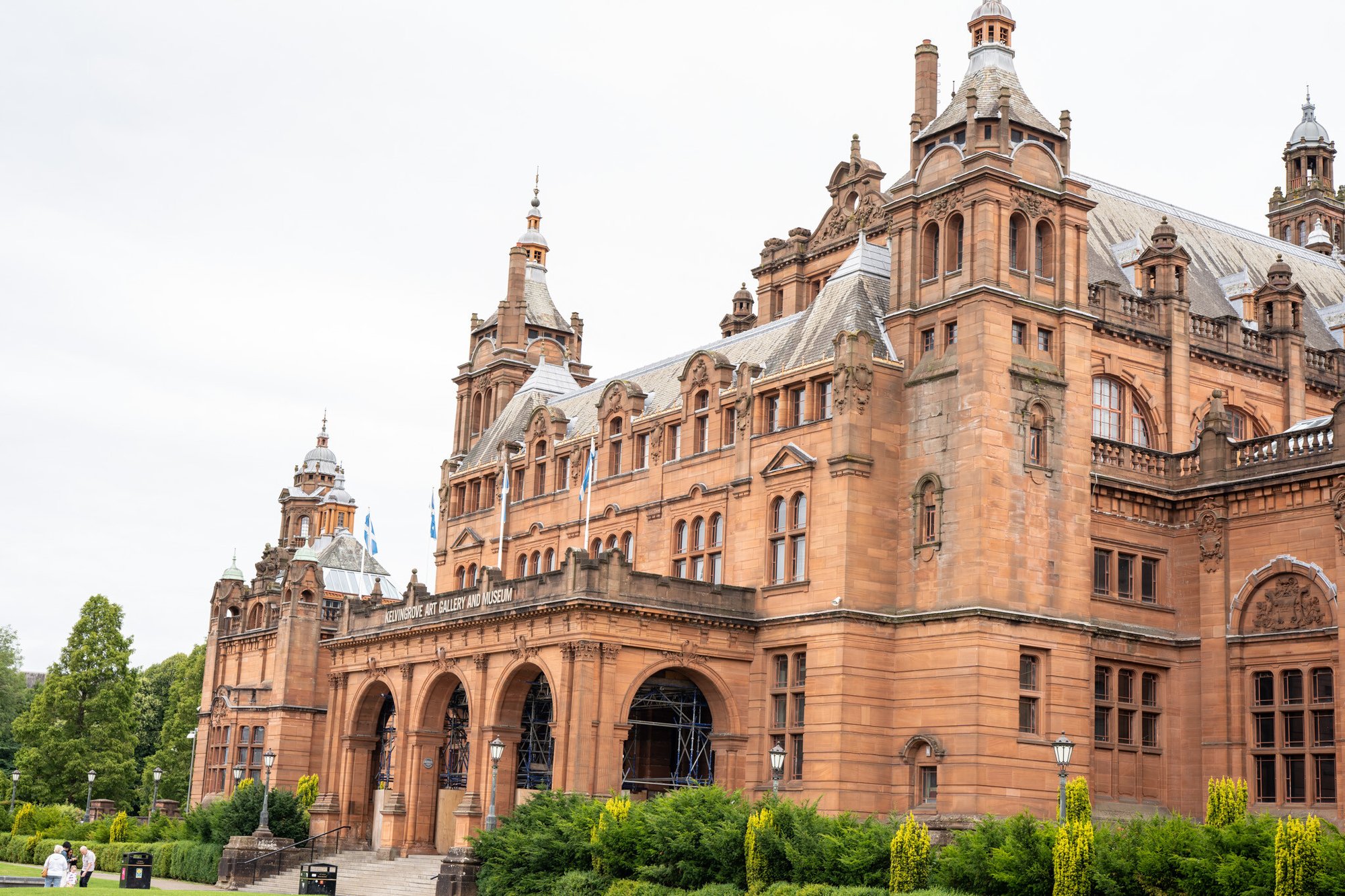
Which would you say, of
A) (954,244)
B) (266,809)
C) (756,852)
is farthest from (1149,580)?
(266,809)

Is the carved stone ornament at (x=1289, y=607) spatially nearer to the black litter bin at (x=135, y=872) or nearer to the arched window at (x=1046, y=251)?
the arched window at (x=1046, y=251)

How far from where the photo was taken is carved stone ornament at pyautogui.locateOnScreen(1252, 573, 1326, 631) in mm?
48750

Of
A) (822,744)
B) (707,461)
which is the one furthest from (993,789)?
(707,461)

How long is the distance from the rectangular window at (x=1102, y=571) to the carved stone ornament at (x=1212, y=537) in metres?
3.22

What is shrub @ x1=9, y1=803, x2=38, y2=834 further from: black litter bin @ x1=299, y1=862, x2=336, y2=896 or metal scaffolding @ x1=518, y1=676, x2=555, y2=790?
metal scaffolding @ x1=518, y1=676, x2=555, y2=790

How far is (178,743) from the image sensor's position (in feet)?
353

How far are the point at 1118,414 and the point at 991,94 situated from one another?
1201 centimetres

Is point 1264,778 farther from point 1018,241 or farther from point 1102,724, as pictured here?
point 1018,241

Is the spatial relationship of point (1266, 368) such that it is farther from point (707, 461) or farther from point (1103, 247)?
point (707, 461)

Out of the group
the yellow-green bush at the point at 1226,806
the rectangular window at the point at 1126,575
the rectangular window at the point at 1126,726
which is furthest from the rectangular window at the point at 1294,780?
the yellow-green bush at the point at 1226,806

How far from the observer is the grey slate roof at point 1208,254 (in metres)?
59.3

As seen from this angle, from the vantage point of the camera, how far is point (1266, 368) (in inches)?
2260

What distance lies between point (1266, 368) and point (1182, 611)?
1068 cm

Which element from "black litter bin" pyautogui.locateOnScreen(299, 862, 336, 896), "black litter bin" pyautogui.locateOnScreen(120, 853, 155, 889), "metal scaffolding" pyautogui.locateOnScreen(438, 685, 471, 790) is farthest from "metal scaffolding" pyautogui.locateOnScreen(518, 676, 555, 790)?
"black litter bin" pyautogui.locateOnScreen(120, 853, 155, 889)
